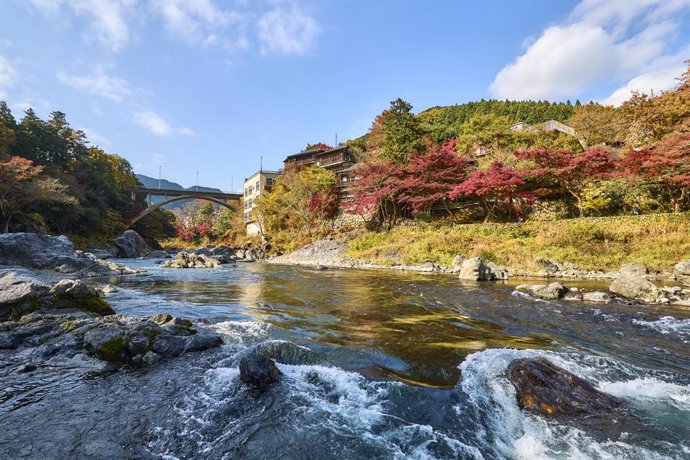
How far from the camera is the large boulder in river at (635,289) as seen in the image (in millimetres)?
9711

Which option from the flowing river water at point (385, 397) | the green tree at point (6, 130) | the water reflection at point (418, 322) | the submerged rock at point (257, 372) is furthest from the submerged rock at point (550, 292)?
the green tree at point (6, 130)

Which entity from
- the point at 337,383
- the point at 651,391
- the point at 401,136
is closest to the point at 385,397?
the point at 337,383

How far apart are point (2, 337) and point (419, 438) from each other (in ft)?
24.5

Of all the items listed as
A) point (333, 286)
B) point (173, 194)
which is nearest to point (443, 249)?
point (333, 286)

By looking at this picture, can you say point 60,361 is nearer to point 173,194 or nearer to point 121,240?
point 121,240

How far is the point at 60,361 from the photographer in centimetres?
515

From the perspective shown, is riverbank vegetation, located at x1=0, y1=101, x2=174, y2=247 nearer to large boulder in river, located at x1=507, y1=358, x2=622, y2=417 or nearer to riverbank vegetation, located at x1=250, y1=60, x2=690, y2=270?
riverbank vegetation, located at x1=250, y1=60, x2=690, y2=270

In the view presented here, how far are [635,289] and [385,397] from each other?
10.6 metres

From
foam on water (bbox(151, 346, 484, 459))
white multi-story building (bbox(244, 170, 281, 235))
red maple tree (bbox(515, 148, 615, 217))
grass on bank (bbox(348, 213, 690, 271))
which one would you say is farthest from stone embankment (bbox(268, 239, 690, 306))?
white multi-story building (bbox(244, 170, 281, 235))

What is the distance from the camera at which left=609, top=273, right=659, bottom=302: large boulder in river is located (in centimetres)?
971

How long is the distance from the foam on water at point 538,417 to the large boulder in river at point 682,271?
477 inches

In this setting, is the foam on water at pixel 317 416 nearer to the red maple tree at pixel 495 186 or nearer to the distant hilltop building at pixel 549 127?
the red maple tree at pixel 495 186

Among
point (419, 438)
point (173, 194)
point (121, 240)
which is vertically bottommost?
point (419, 438)

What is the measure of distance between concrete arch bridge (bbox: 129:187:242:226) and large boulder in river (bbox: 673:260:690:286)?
194 ft
